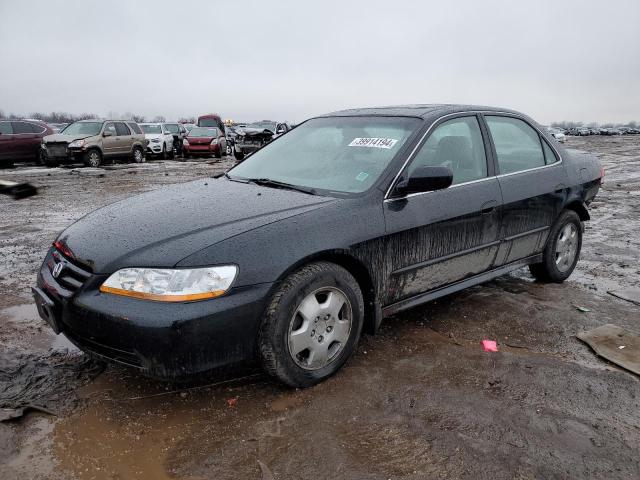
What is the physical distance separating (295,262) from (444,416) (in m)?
1.12

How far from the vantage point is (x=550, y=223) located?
450 cm

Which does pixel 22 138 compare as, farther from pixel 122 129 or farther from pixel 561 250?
Answer: pixel 561 250

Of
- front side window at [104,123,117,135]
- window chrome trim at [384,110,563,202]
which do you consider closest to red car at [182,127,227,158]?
front side window at [104,123,117,135]

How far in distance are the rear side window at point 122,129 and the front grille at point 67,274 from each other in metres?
16.9

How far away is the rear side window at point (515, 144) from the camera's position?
4105 millimetres

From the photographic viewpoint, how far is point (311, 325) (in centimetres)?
286

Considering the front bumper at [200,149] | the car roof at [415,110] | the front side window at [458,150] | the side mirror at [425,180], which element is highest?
the car roof at [415,110]

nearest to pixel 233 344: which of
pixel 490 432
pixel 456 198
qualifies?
pixel 490 432

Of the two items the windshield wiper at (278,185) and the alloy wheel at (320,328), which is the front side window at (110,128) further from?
the alloy wheel at (320,328)

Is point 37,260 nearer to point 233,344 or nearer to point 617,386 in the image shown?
point 233,344

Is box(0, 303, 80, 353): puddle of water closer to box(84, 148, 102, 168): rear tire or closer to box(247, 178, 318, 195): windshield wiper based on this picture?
box(247, 178, 318, 195): windshield wiper

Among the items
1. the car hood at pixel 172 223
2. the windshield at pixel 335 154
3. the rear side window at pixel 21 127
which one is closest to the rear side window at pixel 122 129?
the rear side window at pixel 21 127

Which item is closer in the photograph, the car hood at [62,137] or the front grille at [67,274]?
the front grille at [67,274]

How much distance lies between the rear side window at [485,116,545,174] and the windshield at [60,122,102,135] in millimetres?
16226
